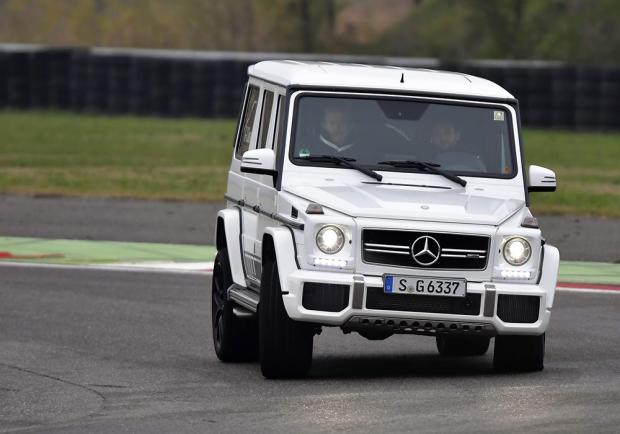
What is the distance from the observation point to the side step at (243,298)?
34.4ft

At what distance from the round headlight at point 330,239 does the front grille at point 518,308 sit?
959 mm

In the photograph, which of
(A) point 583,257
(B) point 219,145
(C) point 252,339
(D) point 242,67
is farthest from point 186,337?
(D) point 242,67

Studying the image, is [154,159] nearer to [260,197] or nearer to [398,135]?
[260,197]

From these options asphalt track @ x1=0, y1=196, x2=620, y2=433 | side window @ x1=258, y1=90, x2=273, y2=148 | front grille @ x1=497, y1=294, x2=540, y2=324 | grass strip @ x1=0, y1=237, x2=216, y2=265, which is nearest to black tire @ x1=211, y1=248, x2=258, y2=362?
asphalt track @ x1=0, y1=196, x2=620, y2=433

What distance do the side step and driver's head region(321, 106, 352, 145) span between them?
110 cm

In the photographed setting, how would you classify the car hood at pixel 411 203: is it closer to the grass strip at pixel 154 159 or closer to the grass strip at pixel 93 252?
the grass strip at pixel 93 252

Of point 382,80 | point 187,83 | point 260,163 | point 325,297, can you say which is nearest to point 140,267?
point 382,80

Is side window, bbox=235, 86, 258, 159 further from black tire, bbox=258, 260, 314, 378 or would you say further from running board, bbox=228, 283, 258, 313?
black tire, bbox=258, 260, 314, 378

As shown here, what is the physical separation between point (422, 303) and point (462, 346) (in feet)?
6.71

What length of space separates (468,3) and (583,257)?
38693 millimetres

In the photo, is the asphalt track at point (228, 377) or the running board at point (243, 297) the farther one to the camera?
the running board at point (243, 297)

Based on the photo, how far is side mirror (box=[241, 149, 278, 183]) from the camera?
10414 mm

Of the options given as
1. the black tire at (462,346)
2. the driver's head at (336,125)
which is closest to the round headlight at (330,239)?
the driver's head at (336,125)

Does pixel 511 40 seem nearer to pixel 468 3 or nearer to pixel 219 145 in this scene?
pixel 468 3
